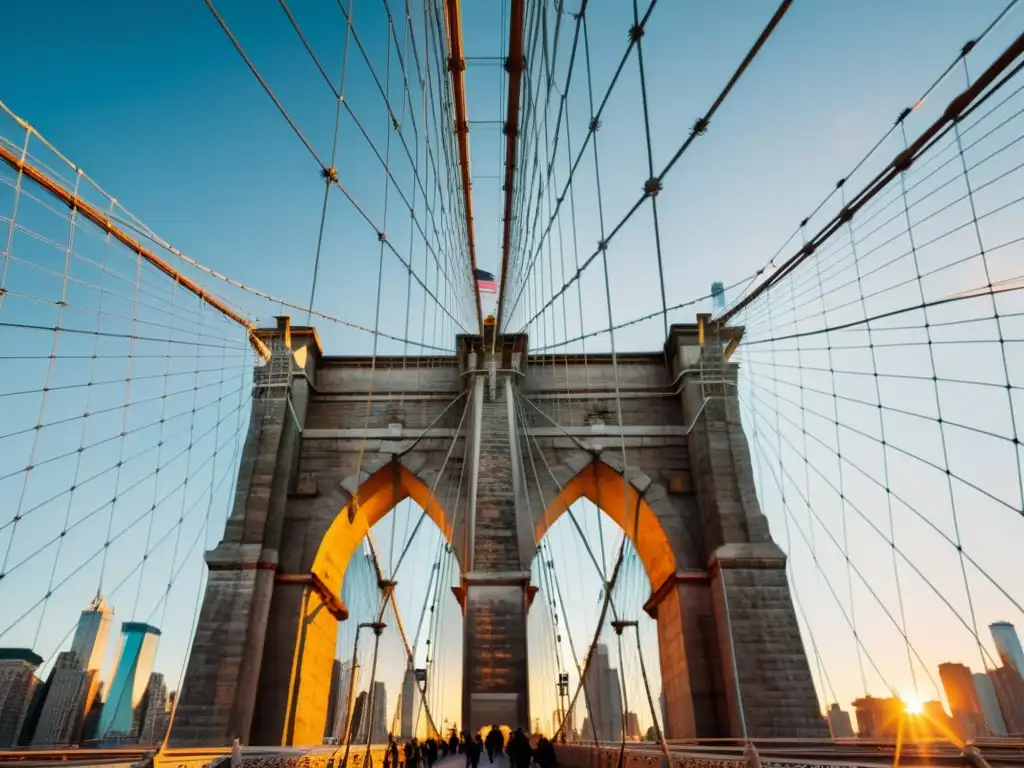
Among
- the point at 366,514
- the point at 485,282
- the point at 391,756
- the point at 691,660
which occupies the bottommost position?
the point at 391,756

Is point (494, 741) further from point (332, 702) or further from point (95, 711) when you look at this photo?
point (95, 711)

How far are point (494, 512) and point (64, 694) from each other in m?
9.45

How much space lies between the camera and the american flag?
1981 centimetres

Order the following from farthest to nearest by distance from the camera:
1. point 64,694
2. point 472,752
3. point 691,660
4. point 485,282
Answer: point 485,282, point 64,694, point 691,660, point 472,752

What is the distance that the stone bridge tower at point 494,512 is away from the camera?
11930 millimetres

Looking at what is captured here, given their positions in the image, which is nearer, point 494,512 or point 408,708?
point 494,512

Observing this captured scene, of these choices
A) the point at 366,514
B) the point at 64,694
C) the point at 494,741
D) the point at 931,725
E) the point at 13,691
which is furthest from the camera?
the point at 13,691


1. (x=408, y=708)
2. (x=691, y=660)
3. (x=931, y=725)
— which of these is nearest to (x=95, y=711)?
(x=408, y=708)

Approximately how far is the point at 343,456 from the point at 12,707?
11.5 meters

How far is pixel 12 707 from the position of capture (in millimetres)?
17812

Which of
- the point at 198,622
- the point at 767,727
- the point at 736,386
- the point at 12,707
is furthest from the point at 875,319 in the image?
the point at 12,707

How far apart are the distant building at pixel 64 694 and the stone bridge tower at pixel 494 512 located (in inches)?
75.3

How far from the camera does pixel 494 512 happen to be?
1338 cm

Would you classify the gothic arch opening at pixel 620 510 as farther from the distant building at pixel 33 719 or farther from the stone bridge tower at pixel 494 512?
the distant building at pixel 33 719
